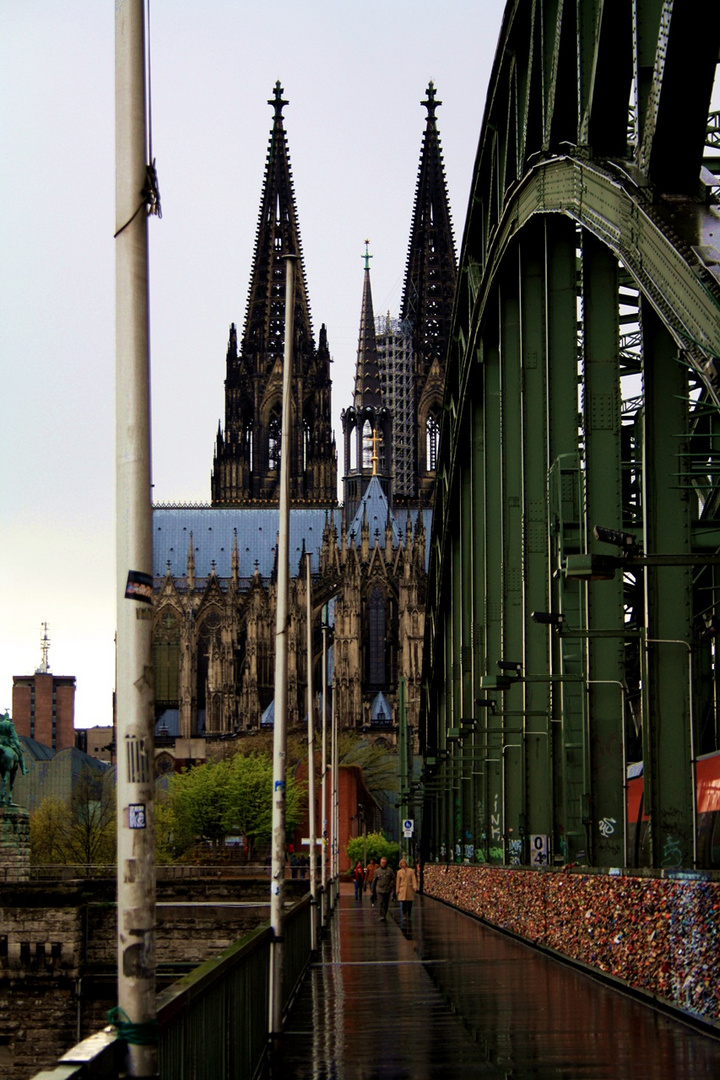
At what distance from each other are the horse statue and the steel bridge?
89.8 ft

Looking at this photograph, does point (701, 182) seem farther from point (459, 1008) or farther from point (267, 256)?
point (267, 256)

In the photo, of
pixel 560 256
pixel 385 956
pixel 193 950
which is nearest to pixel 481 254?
pixel 560 256

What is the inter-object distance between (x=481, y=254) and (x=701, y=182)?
16.7m

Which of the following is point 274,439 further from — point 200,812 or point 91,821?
point 200,812

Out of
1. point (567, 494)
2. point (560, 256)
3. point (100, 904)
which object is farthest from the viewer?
point (100, 904)

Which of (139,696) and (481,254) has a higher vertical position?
(481,254)

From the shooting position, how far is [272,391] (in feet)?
436

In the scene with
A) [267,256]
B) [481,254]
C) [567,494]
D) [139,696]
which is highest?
[267,256]

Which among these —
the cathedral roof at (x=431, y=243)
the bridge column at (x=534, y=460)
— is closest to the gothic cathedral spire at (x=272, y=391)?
the cathedral roof at (x=431, y=243)

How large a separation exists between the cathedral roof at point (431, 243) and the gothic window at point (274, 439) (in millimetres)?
14389

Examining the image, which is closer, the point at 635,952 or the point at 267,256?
the point at 635,952

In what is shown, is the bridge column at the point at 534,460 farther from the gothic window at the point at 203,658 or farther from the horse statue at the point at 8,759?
the gothic window at the point at 203,658

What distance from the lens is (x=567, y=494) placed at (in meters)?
20.6

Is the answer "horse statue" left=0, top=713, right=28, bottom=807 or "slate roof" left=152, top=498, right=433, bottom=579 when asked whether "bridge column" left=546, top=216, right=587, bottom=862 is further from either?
"slate roof" left=152, top=498, right=433, bottom=579
